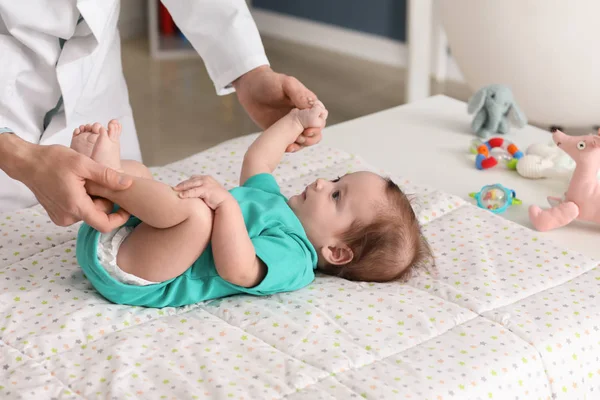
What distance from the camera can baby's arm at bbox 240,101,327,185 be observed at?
143 cm

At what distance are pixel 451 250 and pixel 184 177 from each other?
1.85ft

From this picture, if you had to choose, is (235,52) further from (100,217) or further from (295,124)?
(100,217)

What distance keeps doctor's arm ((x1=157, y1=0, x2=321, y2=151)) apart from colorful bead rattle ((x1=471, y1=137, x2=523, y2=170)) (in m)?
0.48

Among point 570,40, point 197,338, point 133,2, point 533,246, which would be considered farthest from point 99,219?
point 133,2

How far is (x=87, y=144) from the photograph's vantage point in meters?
1.17

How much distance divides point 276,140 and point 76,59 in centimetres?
39

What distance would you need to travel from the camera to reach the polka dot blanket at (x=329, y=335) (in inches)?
39.8

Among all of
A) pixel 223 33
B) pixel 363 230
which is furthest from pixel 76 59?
pixel 363 230

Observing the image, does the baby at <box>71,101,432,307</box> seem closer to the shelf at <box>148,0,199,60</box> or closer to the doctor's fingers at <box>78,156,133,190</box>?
the doctor's fingers at <box>78,156,133,190</box>

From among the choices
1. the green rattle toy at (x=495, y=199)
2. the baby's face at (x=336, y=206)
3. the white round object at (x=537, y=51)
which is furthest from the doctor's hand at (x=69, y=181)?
the white round object at (x=537, y=51)

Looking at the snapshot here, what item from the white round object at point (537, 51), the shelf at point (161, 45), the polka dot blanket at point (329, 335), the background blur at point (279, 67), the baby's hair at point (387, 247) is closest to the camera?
the polka dot blanket at point (329, 335)

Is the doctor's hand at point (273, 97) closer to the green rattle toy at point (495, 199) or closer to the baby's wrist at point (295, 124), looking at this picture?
the baby's wrist at point (295, 124)

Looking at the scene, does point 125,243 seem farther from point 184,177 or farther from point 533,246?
point 533,246

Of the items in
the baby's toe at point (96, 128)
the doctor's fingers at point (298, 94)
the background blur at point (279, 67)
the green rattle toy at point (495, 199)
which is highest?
the baby's toe at point (96, 128)
